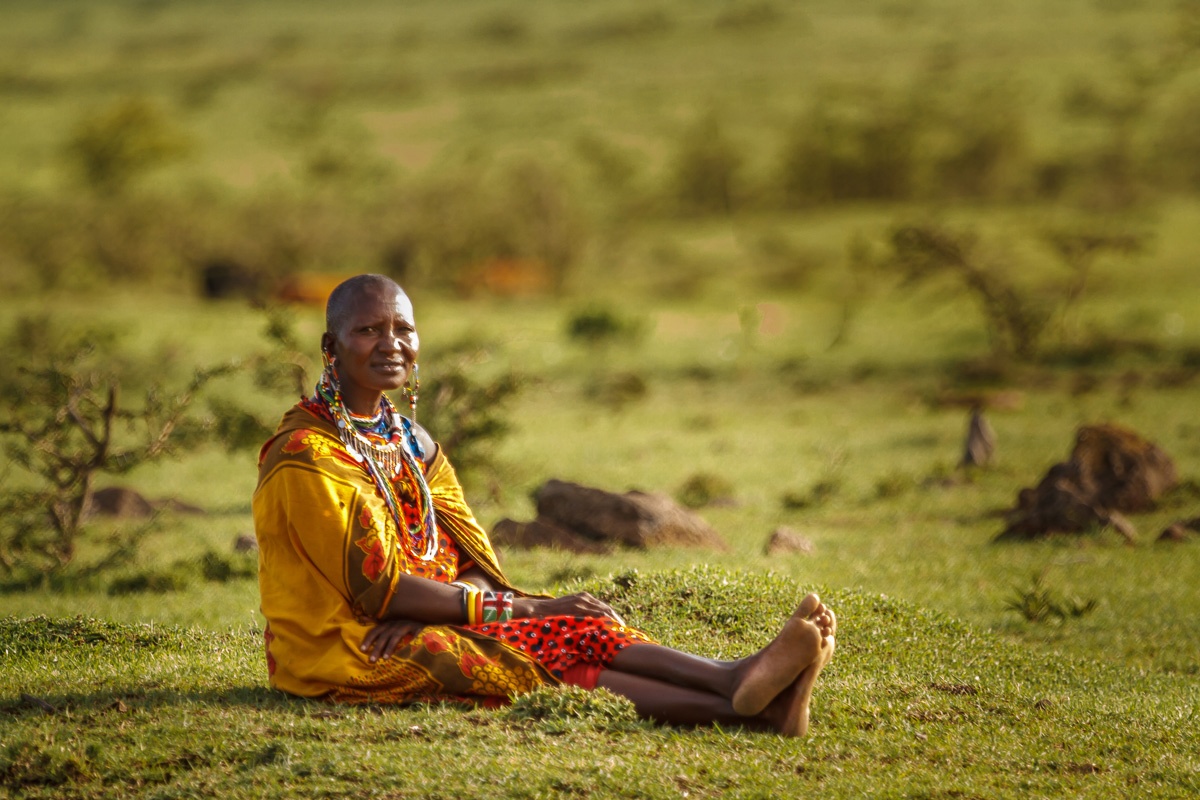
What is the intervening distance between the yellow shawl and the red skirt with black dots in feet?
0.14

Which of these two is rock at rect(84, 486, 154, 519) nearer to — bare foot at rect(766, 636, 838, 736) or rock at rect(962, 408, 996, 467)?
rock at rect(962, 408, 996, 467)

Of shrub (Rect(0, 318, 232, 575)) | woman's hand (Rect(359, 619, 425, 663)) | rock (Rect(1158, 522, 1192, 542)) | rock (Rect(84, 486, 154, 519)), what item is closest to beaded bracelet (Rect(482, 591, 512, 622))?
woman's hand (Rect(359, 619, 425, 663))

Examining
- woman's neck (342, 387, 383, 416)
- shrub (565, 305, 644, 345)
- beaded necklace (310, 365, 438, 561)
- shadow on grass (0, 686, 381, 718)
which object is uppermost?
shrub (565, 305, 644, 345)

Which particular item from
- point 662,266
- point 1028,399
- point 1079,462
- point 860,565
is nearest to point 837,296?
point 662,266

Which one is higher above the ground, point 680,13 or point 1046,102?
point 680,13

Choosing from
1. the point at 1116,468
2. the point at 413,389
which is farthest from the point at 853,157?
the point at 413,389

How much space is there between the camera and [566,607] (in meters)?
4.98

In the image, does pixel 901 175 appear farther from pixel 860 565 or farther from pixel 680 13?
pixel 680 13

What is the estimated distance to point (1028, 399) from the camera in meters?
16.8

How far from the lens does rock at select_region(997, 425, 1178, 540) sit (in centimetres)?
1026

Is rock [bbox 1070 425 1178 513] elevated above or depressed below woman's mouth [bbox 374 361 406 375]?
below

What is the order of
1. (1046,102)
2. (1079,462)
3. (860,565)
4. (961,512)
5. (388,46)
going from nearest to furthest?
(860,565) < (1079,462) < (961,512) < (1046,102) < (388,46)

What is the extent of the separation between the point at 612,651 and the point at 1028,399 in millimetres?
13086

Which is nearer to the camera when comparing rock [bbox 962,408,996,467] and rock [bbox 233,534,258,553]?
rock [bbox 233,534,258,553]
